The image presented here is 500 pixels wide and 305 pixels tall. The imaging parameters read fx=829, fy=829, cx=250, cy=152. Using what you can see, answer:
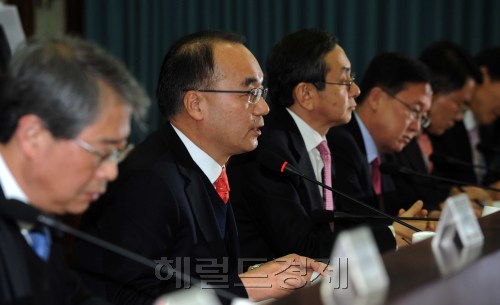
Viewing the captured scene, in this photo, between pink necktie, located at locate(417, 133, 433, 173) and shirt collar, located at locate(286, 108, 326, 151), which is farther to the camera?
pink necktie, located at locate(417, 133, 433, 173)

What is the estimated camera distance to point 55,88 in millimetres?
1332

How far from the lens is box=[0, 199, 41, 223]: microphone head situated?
1303 mm

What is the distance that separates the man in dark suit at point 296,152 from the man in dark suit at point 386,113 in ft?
1.01

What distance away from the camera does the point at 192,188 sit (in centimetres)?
193

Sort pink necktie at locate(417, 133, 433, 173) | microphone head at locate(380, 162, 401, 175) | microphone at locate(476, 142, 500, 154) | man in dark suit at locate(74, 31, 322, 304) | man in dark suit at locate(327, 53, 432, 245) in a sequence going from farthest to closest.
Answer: microphone at locate(476, 142, 500, 154)
pink necktie at locate(417, 133, 433, 173)
man in dark suit at locate(327, 53, 432, 245)
microphone head at locate(380, 162, 401, 175)
man in dark suit at locate(74, 31, 322, 304)

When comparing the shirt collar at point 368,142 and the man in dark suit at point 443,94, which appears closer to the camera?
the shirt collar at point 368,142

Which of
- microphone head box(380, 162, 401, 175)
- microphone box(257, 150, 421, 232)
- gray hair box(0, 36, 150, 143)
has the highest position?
gray hair box(0, 36, 150, 143)

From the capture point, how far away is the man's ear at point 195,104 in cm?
208

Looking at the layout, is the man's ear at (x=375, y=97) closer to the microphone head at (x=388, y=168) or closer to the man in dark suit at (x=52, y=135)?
the microphone head at (x=388, y=168)

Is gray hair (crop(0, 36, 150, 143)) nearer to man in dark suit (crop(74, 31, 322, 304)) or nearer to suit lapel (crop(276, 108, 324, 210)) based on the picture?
man in dark suit (crop(74, 31, 322, 304))

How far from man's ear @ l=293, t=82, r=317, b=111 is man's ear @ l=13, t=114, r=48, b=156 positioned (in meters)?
1.43

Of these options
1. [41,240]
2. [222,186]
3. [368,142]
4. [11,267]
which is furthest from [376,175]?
[11,267]

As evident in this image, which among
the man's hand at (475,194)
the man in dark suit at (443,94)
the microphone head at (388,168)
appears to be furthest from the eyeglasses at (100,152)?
the man in dark suit at (443,94)

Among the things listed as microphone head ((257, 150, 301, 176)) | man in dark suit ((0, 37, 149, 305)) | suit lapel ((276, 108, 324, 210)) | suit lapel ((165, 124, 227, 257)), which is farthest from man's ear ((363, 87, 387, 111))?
man in dark suit ((0, 37, 149, 305))
